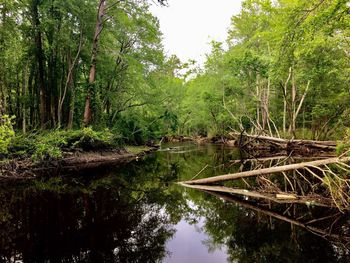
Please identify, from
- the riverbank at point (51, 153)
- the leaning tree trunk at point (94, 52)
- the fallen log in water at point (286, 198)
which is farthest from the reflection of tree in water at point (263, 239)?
the leaning tree trunk at point (94, 52)

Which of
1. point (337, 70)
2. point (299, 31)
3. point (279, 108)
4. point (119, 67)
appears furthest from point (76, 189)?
point (279, 108)

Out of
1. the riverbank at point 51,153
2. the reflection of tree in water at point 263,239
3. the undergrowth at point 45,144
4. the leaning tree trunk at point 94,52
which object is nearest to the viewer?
the reflection of tree in water at point 263,239

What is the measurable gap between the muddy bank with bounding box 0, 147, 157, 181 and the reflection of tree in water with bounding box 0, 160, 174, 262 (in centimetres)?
205

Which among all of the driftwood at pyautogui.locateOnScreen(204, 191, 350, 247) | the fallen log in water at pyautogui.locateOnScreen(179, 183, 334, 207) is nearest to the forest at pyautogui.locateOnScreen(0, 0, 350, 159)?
the fallen log in water at pyautogui.locateOnScreen(179, 183, 334, 207)

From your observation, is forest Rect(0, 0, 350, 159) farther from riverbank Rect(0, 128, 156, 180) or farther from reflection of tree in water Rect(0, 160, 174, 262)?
reflection of tree in water Rect(0, 160, 174, 262)

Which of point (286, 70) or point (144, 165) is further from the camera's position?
point (286, 70)

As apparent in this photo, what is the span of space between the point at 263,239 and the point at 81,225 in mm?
3593

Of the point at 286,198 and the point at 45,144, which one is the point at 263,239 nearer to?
the point at 286,198

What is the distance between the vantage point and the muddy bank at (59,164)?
943 centimetres

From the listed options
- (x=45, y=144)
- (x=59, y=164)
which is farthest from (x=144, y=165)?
(x=45, y=144)

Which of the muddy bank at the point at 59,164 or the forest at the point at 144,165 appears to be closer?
the forest at the point at 144,165

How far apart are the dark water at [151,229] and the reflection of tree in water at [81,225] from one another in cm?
2

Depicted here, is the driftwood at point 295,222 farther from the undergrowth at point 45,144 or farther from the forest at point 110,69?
the undergrowth at point 45,144

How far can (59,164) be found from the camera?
11883 millimetres
